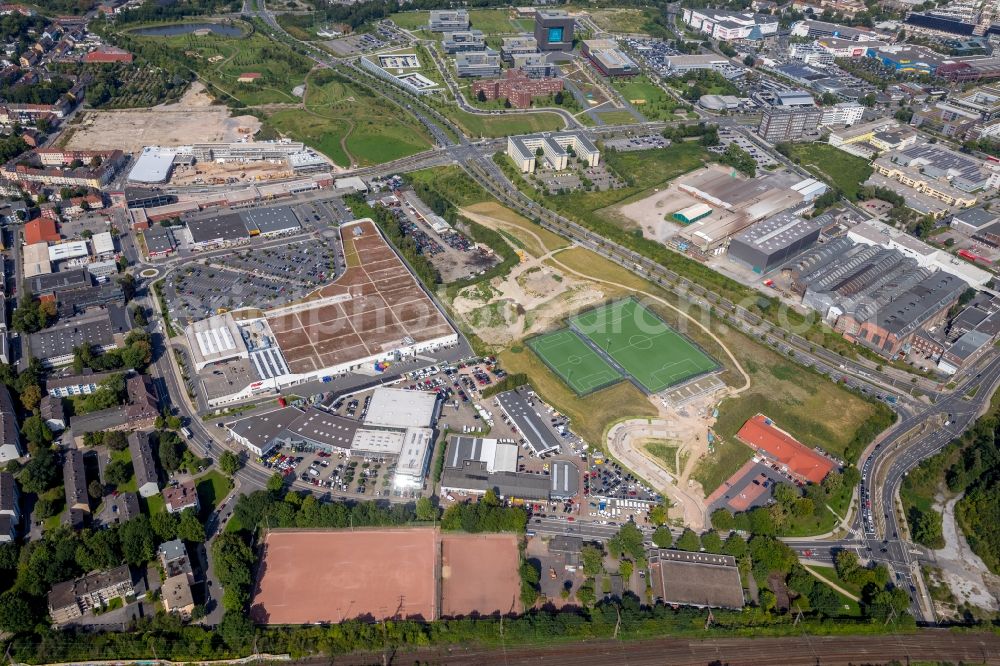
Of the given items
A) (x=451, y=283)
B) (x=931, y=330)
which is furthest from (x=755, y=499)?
(x=451, y=283)

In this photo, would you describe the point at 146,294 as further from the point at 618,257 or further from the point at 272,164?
the point at 618,257

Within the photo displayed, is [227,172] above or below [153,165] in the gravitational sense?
below

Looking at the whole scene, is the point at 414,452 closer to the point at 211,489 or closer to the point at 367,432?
the point at 367,432

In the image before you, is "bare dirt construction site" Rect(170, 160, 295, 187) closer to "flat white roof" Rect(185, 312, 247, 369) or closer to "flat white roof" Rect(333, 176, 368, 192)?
"flat white roof" Rect(333, 176, 368, 192)

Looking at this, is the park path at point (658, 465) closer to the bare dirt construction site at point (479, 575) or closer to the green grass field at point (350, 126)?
the bare dirt construction site at point (479, 575)

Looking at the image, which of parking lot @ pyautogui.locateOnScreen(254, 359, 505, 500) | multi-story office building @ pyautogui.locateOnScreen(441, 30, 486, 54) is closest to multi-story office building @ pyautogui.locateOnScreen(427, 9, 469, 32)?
multi-story office building @ pyautogui.locateOnScreen(441, 30, 486, 54)

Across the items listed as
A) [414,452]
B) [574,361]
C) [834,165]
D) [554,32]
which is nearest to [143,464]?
[414,452]
